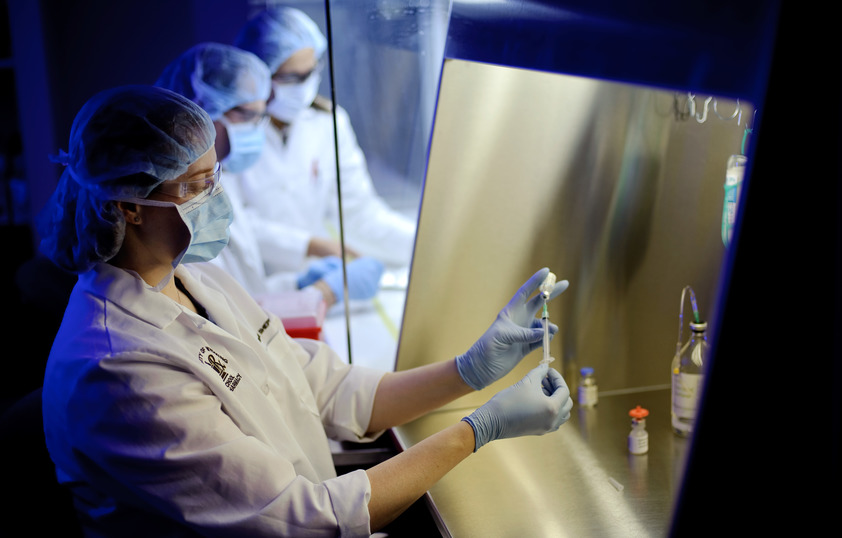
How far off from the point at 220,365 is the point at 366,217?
4.40ft

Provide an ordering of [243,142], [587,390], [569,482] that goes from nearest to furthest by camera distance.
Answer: [569,482]
[587,390]
[243,142]

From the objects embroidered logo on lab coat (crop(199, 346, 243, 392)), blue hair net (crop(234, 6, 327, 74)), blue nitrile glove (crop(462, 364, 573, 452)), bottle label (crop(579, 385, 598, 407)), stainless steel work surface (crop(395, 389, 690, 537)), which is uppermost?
blue hair net (crop(234, 6, 327, 74))

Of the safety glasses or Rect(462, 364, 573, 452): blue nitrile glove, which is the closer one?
Rect(462, 364, 573, 452): blue nitrile glove

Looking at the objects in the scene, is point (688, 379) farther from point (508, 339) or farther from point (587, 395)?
point (508, 339)

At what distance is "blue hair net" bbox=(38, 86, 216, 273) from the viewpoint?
→ 3.18 ft

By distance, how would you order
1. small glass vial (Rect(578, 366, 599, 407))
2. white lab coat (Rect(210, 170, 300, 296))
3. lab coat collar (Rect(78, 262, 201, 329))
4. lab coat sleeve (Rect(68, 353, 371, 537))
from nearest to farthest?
lab coat sleeve (Rect(68, 353, 371, 537)) < lab coat collar (Rect(78, 262, 201, 329)) < small glass vial (Rect(578, 366, 599, 407)) < white lab coat (Rect(210, 170, 300, 296))

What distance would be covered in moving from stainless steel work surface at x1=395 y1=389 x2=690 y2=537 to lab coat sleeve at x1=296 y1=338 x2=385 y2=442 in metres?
0.10

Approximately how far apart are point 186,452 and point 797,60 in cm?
79

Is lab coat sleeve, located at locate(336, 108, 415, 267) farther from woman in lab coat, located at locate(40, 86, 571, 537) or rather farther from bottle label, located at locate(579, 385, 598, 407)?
woman in lab coat, located at locate(40, 86, 571, 537)

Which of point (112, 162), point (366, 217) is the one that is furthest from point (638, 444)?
point (366, 217)

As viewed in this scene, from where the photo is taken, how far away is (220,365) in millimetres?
1030

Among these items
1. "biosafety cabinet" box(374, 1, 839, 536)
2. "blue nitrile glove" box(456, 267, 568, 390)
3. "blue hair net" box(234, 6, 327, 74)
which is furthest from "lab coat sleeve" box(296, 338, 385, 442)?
"blue hair net" box(234, 6, 327, 74)

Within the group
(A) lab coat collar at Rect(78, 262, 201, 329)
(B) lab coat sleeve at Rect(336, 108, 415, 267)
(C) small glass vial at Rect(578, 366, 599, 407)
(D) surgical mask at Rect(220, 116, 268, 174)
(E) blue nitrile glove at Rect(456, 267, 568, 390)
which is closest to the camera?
(A) lab coat collar at Rect(78, 262, 201, 329)

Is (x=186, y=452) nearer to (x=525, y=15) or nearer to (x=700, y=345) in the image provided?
(x=525, y=15)
